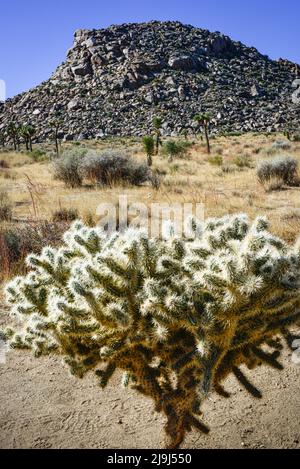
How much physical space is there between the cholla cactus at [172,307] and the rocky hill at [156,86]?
49.2m

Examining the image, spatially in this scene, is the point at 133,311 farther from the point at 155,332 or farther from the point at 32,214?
the point at 32,214

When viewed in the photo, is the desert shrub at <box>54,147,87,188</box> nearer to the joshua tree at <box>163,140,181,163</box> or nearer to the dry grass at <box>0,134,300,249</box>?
the dry grass at <box>0,134,300,249</box>

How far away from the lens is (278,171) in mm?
15328

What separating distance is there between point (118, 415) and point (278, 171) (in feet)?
42.8

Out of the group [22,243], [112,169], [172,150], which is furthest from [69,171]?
[172,150]

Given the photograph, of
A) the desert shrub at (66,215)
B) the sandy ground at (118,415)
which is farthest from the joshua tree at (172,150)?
the sandy ground at (118,415)

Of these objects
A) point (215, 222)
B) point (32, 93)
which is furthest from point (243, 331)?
point (32, 93)

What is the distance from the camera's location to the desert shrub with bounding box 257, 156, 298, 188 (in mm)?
15273

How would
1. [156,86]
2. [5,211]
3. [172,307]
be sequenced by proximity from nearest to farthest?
[172,307]
[5,211]
[156,86]

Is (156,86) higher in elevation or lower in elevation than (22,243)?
higher

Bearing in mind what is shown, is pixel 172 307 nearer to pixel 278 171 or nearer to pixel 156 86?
pixel 278 171

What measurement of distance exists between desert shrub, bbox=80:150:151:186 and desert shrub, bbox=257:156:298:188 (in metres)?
4.05

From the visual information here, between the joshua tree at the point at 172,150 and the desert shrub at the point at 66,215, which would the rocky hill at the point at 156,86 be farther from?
the desert shrub at the point at 66,215
